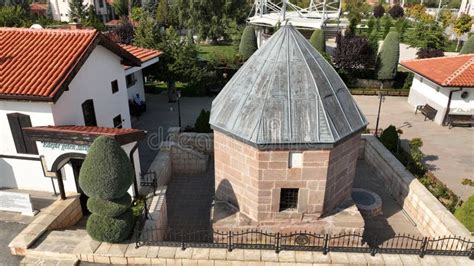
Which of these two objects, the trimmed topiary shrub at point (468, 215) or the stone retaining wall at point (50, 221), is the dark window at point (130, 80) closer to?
the stone retaining wall at point (50, 221)

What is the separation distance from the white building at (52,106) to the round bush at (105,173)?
2.49m

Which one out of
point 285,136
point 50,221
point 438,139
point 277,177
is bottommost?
point 438,139

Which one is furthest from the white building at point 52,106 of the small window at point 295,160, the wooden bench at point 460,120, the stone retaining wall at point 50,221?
the wooden bench at point 460,120

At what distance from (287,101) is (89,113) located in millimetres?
9299

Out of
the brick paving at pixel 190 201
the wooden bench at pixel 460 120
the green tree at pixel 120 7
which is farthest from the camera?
the green tree at pixel 120 7

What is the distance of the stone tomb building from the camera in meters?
10.5

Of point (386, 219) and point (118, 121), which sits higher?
point (118, 121)

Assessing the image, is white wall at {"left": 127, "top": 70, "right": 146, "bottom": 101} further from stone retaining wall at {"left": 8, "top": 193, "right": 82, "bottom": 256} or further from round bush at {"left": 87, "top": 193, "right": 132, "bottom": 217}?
round bush at {"left": 87, "top": 193, "right": 132, "bottom": 217}

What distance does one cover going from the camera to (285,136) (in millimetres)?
10344

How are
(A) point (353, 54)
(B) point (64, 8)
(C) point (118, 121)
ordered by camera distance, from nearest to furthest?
(C) point (118, 121), (A) point (353, 54), (B) point (64, 8)

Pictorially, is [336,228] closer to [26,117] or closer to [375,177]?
[375,177]

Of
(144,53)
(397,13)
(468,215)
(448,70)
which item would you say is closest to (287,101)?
(468,215)

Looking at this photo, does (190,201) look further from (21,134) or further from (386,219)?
(386,219)

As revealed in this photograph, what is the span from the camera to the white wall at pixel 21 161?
12.3 meters
